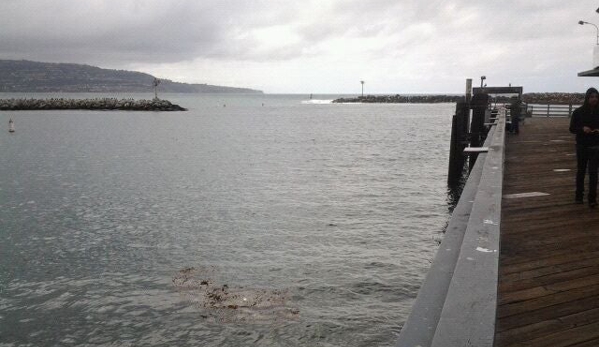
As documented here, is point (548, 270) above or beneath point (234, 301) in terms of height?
above

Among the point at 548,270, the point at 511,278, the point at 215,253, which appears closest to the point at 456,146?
the point at 215,253

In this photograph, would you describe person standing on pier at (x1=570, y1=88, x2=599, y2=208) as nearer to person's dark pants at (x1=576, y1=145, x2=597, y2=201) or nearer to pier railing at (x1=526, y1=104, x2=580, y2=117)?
person's dark pants at (x1=576, y1=145, x2=597, y2=201)

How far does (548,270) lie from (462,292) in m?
1.96

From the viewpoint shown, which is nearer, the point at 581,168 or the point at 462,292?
the point at 462,292

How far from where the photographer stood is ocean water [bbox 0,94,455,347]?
7.69 metres

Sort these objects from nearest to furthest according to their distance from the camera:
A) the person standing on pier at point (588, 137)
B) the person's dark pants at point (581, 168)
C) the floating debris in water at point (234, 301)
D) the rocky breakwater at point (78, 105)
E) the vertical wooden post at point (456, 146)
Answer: the person standing on pier at point (588, 137) → the person's dark pants at point (581, 168) → the floating debris in water at point (234, 301) → the vertical wooden post at point (456, 146) → the rocky breakwater at point (78, 105)

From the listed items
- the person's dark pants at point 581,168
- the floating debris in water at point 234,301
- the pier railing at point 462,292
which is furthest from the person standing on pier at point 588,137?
the floating debris in water at point 234,301

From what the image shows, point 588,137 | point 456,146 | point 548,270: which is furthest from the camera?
point 456,146

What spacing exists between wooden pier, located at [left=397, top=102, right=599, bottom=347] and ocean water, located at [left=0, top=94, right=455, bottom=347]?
283 cm

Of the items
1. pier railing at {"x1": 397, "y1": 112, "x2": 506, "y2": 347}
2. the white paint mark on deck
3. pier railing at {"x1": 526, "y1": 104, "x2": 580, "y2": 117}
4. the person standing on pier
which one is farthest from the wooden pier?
pier railing at {"x1": 526, "y1": 104, "x2": 580, "y2": 117}

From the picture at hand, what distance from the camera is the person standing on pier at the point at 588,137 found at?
6.89 m

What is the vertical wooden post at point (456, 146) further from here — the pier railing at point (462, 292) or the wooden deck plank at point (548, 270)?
the pier railing at point (462, 292)

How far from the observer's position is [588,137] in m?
7.13

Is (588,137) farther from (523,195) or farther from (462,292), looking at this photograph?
(462,292)
